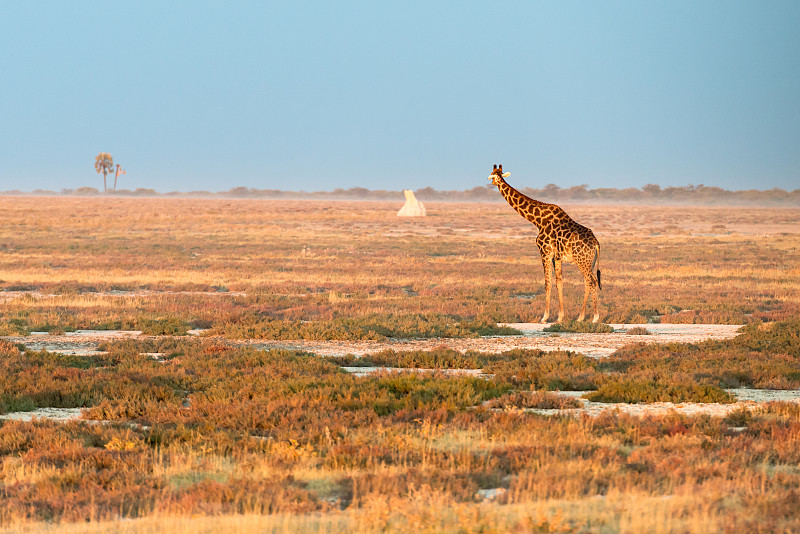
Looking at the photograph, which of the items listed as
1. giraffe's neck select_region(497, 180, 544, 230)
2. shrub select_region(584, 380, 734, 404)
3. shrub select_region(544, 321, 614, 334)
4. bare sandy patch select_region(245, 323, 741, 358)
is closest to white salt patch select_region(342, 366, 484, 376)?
bare sandy patch select_region(245, 323, 741, 358)

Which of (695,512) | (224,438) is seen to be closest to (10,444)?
(224,438)

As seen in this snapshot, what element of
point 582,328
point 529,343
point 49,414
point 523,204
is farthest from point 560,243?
point 49,414

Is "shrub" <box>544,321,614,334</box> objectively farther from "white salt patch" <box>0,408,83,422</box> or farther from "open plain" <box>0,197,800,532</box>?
"white salt patch" <box>0,408,83,422</box>

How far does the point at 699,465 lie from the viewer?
8.40m

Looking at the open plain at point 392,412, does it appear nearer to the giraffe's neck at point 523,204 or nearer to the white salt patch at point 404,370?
the white salt patch at point 404,370

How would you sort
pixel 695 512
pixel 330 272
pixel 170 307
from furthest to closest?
pixel 330 272, pixel 170 307, pixel 695 512

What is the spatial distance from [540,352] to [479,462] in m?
8.13

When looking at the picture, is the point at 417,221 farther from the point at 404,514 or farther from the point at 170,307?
the point at 404,514

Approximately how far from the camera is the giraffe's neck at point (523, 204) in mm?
22453

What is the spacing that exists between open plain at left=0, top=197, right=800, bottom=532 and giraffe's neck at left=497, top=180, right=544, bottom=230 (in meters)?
2.65

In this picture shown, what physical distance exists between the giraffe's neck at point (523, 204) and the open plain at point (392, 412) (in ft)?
8.71

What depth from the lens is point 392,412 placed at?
11.5m

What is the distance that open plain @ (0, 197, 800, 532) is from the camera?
7312mm

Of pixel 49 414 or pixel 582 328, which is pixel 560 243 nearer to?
pixel 582 328
